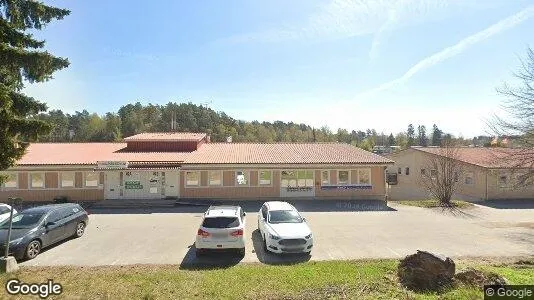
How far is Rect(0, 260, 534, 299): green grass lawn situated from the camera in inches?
373

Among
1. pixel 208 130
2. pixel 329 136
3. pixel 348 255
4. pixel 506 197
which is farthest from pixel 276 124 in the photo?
pixel 348 255

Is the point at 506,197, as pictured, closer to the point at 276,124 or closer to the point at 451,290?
the point at 451,290

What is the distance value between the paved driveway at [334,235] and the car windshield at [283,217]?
1.35 metres

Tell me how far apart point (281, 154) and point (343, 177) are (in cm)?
539

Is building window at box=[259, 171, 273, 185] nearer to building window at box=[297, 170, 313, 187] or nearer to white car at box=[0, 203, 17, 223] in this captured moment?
building window at box=[297, 170, 313, 187]

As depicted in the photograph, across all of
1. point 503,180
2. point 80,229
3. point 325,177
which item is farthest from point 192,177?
point 503,180

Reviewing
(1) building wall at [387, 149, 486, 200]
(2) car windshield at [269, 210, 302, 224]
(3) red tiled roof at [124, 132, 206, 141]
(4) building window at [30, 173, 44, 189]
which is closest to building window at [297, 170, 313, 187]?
(3) red tiled roof at [124, 132, 206, 141]

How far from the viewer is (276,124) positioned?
494 ft

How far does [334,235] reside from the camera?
18.1m

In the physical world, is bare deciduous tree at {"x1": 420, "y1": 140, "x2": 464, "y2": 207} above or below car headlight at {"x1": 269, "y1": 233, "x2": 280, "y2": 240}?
above

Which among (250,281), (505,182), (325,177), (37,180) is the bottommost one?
(250,281)

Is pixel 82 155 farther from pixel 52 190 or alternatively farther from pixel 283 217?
pixel 283 217

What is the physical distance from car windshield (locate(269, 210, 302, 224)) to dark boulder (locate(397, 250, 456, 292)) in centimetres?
581

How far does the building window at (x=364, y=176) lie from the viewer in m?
28.9
